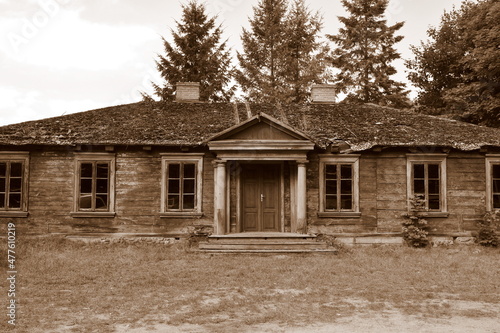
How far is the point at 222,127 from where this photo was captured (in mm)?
15328

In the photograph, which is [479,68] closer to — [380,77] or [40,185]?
[380,77]

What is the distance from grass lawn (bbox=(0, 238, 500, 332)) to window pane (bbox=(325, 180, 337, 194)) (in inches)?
94.1

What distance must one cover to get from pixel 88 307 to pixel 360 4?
2797 centimetres

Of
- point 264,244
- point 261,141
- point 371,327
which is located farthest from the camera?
point 261,141

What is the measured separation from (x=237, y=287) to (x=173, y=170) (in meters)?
6.86

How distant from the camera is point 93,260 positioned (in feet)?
38.0

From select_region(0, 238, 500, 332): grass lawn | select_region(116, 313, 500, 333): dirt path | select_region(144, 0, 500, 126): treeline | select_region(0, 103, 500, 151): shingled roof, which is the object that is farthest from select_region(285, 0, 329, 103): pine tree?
select_region(116, 313, 500, 333): dirt path

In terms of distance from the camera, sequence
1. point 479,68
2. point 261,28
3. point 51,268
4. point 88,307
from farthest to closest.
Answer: point 261,28 → point 479,68 → point 51,268 → point 88,307

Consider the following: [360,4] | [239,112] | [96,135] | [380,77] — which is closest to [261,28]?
[360,4]

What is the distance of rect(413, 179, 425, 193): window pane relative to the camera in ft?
48.6

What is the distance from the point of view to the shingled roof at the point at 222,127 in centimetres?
1438

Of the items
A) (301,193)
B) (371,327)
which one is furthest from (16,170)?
(371,327)

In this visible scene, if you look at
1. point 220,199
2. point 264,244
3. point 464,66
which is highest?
point 464,66

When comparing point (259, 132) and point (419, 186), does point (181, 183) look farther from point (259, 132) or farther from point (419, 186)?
point (419, 186)
